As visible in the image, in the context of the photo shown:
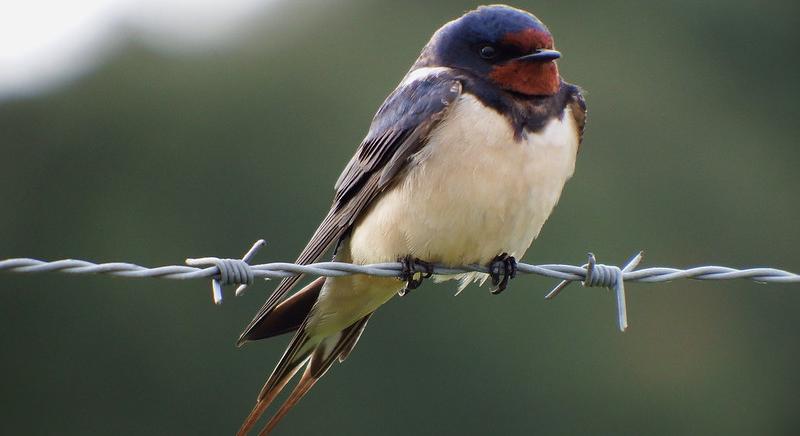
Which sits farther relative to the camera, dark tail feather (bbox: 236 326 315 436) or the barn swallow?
dark tail feather (bbox: 236 326 315 436)

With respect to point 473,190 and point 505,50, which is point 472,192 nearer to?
point 473,190

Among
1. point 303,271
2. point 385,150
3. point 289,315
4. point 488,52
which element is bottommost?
point 289,315

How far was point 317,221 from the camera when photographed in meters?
11.4

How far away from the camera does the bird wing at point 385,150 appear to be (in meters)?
3.94

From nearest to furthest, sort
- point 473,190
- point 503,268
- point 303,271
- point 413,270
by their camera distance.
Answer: point 303,271 < point 473,190 < point 413,270 < point 503,268

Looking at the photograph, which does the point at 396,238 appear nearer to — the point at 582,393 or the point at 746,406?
the point at 582,393

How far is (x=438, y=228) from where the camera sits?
3.89 meters

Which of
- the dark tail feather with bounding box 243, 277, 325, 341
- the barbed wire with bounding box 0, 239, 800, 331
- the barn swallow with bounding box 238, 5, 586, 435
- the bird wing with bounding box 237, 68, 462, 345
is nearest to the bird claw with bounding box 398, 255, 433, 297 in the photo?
the barn swallow with bounding box 238, 5, 586, 435

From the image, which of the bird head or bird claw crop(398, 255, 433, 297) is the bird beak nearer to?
the bird head

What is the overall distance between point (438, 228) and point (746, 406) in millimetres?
13714

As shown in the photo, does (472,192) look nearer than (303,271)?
No

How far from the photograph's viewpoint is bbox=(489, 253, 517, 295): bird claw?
4035mm

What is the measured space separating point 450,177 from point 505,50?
1.66 feet

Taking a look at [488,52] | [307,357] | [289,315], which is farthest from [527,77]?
[307,357]
